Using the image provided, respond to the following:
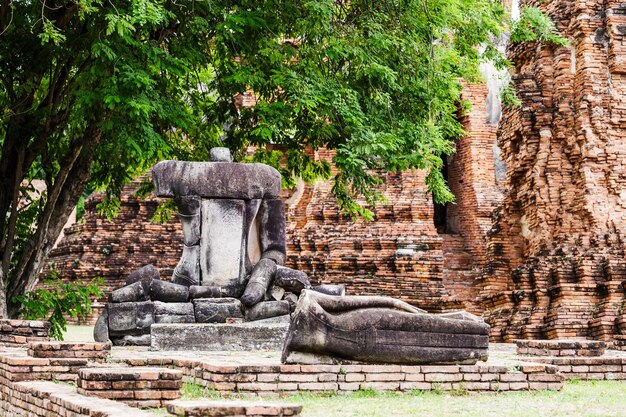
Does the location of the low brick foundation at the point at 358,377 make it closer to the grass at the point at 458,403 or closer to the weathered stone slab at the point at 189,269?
the grass at the point at 458,403

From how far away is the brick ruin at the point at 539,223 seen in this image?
583 inches

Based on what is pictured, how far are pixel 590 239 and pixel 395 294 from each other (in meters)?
5.39

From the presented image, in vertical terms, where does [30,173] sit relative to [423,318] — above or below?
above

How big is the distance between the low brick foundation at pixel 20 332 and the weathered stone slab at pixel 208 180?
171 cm

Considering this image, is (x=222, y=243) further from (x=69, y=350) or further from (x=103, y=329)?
(x=69, y=350)

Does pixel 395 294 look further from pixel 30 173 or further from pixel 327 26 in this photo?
pixel 327 26

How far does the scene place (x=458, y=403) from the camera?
7.10 meters

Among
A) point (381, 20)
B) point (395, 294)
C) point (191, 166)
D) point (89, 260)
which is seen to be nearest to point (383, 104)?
point (381, 20)

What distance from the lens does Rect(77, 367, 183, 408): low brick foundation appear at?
6.37m

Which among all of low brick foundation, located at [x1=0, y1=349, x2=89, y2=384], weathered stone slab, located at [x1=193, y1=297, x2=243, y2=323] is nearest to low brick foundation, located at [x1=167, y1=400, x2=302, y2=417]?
low brick foundation, located at [x1=0, y1=349, x2=89, y2=384]

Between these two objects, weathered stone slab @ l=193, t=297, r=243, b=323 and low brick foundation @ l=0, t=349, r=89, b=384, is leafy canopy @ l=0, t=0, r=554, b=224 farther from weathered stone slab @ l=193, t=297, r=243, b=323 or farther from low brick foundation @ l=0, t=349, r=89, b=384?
low brick foundation @ l=0, t=349, r=89, b=384

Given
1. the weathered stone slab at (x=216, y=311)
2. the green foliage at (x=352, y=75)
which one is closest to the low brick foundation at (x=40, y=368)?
the weathered stone slab at (x=216, y=311)

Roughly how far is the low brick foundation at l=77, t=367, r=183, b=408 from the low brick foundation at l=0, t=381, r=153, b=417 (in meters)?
0.11

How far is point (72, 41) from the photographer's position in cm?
1222
